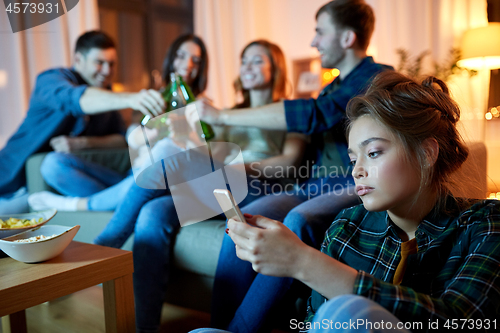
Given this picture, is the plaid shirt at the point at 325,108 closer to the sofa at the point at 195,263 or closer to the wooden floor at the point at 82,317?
the sofa at the point at 195,263

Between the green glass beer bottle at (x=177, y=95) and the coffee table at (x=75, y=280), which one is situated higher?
the green glass beer bottle at (x=177, y=95)

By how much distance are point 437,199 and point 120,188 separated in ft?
3.66

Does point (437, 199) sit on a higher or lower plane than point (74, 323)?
higher

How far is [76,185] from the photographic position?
1.64 m

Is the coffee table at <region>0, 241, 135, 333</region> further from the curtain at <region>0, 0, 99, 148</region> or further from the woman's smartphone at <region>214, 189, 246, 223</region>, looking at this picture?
the curtain at <region>0, 0, 99, 148</region>

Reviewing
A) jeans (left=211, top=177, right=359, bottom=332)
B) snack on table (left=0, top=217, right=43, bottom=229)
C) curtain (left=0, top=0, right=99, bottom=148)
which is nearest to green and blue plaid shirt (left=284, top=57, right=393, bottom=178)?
jeans (left=211, top=177, right=359, bottom=332)

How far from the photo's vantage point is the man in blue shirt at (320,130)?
3.47 feet

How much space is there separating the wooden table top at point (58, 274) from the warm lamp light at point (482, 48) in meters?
2.51

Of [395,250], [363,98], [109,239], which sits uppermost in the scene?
[363,98]

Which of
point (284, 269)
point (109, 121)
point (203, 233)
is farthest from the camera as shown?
point (109, 121)

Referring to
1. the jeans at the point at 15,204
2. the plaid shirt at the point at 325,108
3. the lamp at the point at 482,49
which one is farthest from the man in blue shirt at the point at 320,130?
the lamp at the point at 482,49

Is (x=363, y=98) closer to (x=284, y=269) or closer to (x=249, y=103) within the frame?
(x=284, y=269)

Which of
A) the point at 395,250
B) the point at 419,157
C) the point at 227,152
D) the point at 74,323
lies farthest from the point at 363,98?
the point at 74,323

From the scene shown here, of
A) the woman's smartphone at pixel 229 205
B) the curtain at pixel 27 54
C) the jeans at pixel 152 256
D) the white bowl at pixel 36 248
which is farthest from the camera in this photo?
the curtain at pixel 27 54
